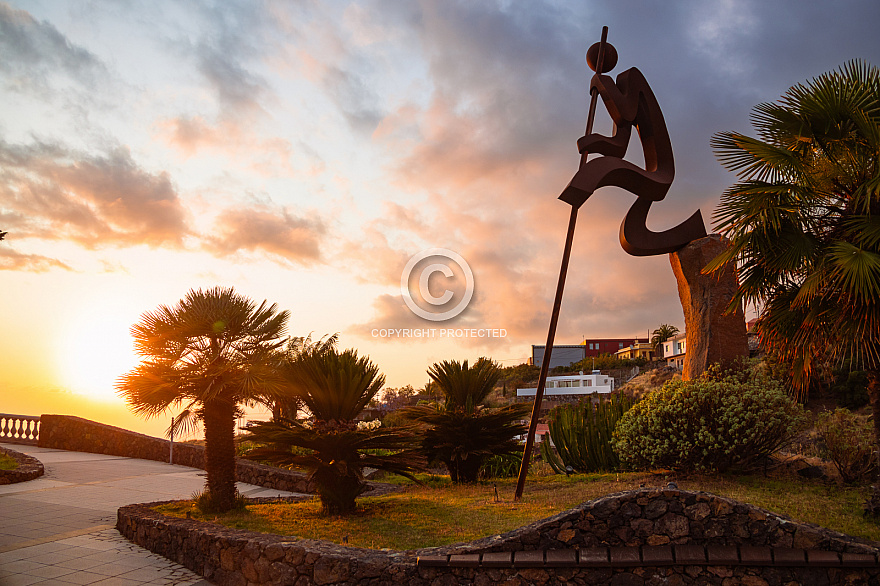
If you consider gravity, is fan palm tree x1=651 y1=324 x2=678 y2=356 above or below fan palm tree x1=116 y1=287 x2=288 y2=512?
above

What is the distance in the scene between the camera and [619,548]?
4797mm

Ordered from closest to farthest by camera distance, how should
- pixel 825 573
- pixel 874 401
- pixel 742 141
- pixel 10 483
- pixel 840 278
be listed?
1. pixel 825 573
2. pixel 840 278
3. pixel 874 401
4. pixel 742 141
5. pixel 10 483

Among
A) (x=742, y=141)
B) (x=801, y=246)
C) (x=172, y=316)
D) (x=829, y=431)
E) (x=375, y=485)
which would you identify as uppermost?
(x=742, y=141)

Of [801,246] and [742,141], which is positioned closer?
[801,246]

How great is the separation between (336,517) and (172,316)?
3.61m

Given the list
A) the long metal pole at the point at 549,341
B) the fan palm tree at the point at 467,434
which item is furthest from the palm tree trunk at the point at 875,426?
the fan palm tree at the point at 467,434

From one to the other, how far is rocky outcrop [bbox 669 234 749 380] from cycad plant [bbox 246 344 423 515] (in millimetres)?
5407

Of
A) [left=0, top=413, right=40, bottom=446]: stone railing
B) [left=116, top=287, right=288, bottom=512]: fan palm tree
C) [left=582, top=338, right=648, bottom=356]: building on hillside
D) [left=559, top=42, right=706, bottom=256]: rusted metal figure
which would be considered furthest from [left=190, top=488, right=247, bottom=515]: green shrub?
[left=582, top=338, right=648, bottom=356]: building on hillside

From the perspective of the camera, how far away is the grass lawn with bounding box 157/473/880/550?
227 inches

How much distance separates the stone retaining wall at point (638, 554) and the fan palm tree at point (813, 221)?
6.45 ft

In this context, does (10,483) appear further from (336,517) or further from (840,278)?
(840,278)

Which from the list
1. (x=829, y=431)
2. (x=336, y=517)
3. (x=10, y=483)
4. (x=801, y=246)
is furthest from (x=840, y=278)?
(x=10, y=483)

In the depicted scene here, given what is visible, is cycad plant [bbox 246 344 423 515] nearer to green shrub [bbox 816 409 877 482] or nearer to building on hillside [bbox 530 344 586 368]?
green shrub [bbox 816 409 877 482]

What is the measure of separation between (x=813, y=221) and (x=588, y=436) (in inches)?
230
